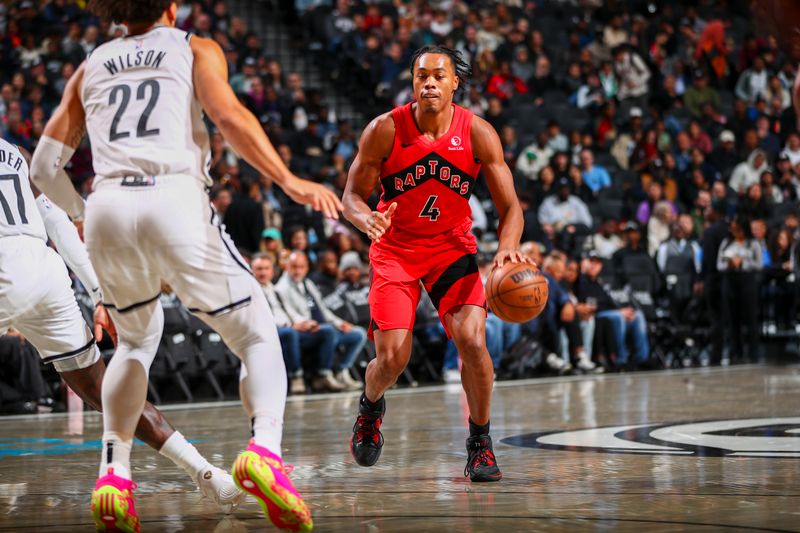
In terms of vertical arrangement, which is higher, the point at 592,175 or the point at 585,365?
the point at 592,175

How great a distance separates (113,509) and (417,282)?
2269 mm

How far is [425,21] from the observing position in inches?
750

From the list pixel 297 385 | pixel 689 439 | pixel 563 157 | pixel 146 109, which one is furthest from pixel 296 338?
pixel 146 109

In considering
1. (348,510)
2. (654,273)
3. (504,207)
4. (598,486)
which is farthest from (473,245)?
(654,273)

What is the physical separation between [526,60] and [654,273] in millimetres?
5562

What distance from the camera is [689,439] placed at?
6734 millimetres

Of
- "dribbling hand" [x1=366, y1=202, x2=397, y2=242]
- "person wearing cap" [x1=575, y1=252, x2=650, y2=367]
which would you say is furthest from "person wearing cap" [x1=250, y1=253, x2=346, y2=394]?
"dribbling hand" [x1=366, y1=202, x2=397, y2=242]

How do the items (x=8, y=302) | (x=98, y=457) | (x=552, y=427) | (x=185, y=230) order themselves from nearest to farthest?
(x=185, y=230) < (x=8, y=302) < (x=98, y=457) < (x=552, y=427)

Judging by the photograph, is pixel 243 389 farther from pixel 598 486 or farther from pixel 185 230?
pixel 598 486

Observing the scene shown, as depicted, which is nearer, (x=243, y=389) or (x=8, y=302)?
(x=243, y=389)

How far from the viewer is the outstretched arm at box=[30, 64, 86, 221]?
4207 millimetres

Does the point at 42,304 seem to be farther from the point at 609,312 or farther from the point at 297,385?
the point at 609,312

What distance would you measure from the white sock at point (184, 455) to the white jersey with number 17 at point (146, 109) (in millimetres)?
1115

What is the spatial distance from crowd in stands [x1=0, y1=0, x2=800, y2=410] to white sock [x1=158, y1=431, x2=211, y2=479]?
255 inches
